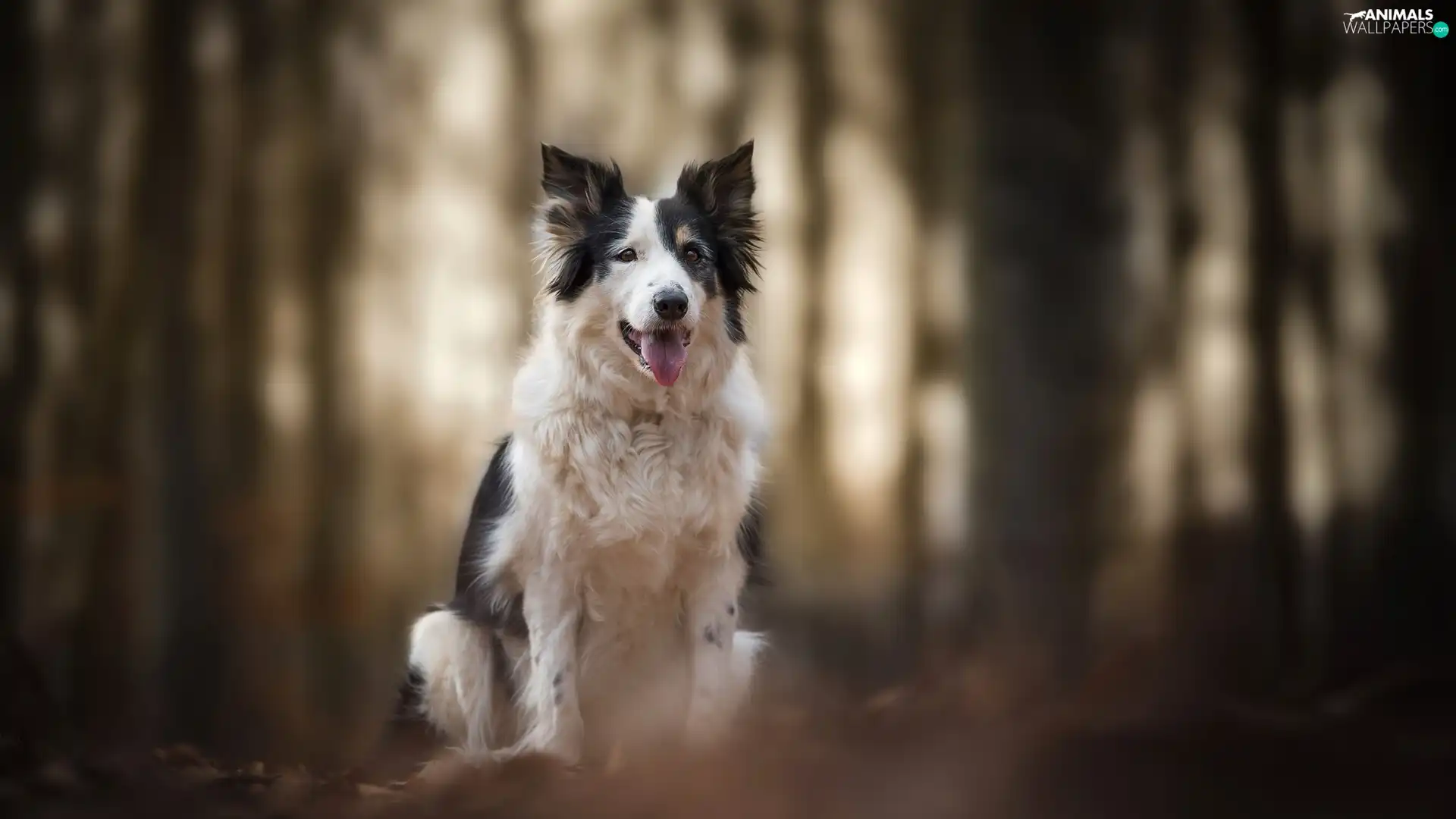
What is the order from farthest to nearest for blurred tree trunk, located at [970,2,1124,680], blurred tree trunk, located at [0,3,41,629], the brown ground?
blurred tree trunk, located at [970,2,1124,680]
blurred tree trunk, located at [0,3,41,629]
the brown ground

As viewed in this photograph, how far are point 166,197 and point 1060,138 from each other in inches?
107

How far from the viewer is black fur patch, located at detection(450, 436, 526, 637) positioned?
309 centimetres

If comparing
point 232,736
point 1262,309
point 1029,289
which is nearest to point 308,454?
point 232,736

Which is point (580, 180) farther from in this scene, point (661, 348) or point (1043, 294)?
point (1043, 294)

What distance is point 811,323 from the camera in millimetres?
3986

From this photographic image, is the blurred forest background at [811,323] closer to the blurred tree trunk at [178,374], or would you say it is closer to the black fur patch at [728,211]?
the blurred tree trunk at [178,374]

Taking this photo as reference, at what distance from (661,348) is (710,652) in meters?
0.72

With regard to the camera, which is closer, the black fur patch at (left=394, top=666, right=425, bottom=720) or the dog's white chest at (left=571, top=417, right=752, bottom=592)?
Result: the dog's white chest at (left=571, top=417, right=752, bottom=592)

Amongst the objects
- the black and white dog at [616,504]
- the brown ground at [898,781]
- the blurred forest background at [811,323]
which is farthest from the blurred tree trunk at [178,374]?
the black and white dog at [616,504]

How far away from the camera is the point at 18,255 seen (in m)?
3.84

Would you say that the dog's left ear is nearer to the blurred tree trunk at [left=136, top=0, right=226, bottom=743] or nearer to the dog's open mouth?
the dog's open mouth

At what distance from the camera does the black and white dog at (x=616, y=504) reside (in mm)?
2984

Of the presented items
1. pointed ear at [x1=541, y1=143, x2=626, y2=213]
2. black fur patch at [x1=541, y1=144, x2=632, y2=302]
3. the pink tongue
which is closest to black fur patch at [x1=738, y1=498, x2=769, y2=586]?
the pink tongue

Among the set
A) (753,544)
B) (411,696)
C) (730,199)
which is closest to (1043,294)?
(730,199)
